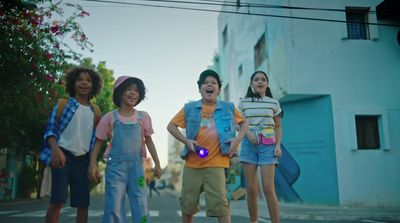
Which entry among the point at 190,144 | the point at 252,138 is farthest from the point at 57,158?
the point at 252,138

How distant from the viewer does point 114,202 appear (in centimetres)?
345

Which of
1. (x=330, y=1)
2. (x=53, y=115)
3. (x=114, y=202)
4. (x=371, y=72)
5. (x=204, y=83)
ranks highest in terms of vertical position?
(x=330, y=1)

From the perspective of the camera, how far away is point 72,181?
11.8 ft

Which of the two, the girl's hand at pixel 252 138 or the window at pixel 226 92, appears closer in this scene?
the girl's hand at pixel 252 138

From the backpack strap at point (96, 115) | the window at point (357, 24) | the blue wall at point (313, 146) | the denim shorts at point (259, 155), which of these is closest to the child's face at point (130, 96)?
the backpack strap at point (96, 115)

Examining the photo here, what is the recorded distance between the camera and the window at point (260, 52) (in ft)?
50.8

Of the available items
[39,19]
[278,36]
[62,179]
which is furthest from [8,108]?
[62,179]

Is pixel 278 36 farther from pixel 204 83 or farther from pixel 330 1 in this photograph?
pixel 204 83

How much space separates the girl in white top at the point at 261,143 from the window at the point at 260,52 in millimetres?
10707

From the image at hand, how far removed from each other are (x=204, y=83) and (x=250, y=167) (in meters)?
1.18

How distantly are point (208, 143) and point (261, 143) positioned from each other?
0.88 m

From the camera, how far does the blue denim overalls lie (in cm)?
347

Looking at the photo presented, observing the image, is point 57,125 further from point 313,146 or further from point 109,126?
point 313,146

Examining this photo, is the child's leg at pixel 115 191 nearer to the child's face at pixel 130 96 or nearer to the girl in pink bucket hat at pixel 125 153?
the girl in pink bucket hat at pixel 125 153
